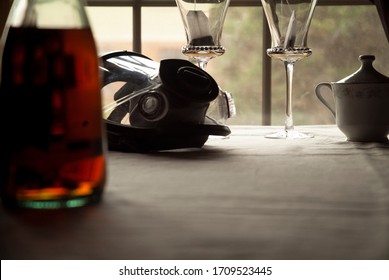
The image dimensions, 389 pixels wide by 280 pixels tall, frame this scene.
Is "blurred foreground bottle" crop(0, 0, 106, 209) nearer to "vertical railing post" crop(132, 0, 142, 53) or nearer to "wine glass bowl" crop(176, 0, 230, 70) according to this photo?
"wine glass bowl" crop(176, 0, 230, 70)

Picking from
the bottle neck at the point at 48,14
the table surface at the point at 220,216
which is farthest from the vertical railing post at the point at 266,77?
the bottle neck at the point at 48,14

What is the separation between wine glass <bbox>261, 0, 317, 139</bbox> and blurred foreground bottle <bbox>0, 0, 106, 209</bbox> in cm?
51

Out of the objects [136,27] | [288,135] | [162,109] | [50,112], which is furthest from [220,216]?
[136,27]

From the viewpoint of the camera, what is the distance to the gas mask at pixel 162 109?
72cm

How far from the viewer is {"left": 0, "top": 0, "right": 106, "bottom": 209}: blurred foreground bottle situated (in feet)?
1.33

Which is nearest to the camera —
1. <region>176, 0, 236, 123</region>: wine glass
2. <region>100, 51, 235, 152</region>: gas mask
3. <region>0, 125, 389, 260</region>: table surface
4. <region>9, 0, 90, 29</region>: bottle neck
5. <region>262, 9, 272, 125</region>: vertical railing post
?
<region>0, 125, 389, 260</region>: table surface

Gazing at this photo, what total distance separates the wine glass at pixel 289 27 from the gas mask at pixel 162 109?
0.19 meters

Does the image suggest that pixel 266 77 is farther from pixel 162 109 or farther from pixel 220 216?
pixel 220 216

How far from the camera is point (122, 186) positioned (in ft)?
1.66

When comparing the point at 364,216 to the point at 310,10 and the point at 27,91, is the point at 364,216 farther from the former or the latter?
the point at 310,10

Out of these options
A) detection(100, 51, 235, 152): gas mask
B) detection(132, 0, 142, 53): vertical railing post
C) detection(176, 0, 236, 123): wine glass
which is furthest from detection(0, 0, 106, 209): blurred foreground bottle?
detection(132, 0, 142, 53): vertical railing post

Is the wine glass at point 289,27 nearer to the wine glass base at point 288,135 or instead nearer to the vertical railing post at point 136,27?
the wine glass base at point 288,135

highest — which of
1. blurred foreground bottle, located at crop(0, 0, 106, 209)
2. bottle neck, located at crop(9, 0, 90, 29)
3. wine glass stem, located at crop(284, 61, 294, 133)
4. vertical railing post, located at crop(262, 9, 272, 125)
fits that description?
bottle neck, located at crop(9, 0, 90, 29)

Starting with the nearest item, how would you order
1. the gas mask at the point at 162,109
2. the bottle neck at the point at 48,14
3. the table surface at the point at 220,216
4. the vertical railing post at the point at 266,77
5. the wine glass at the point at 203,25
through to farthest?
the table surface at the point at 220,216 < the bottle neck at the point at 48,14 < the gas mask at the point at 162,109 < the wine glass at the point at 203,25 < the vertical railing post at the point at 266,77
